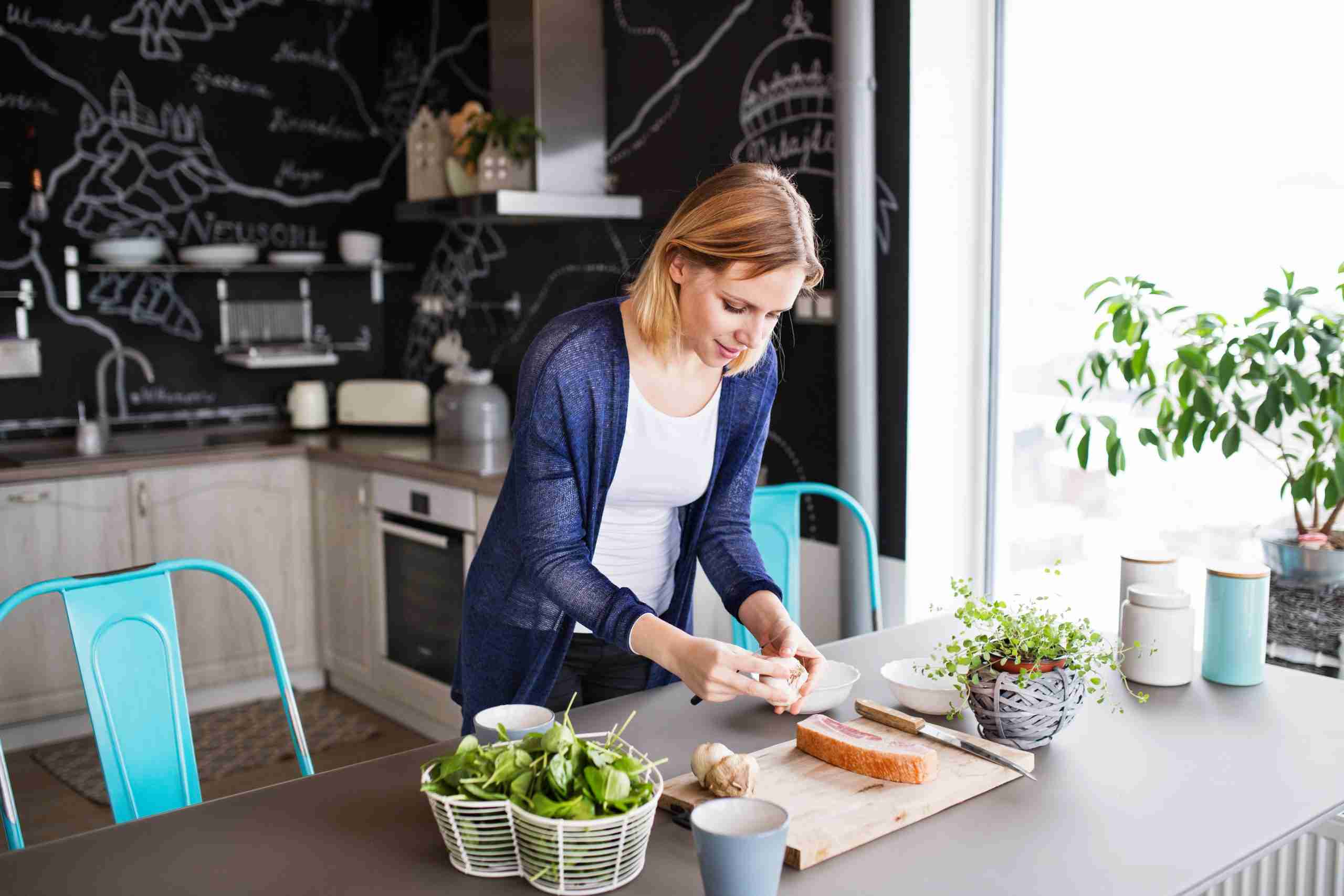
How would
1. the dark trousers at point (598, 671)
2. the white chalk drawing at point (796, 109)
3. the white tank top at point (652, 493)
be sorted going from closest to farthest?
the white tank top at point (652, 493) → the dark trousers at point (598, 671) → the white chalk drawing at point (796, 109)

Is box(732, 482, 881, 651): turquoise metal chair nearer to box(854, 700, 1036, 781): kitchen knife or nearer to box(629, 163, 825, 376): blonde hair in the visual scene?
box(629, 163, 825, 376): blonde hair

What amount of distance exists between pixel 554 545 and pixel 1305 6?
1.83 metres

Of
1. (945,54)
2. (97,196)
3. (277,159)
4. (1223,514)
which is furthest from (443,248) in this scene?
(1223,514)

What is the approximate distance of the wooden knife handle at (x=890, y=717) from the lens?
1.48 metres

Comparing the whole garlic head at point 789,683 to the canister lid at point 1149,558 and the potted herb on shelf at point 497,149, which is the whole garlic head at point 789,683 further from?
the potted herb on shelf at point 497,149

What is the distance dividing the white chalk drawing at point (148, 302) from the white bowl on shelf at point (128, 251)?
12 centimetres

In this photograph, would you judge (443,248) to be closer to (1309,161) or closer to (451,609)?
(451,609)

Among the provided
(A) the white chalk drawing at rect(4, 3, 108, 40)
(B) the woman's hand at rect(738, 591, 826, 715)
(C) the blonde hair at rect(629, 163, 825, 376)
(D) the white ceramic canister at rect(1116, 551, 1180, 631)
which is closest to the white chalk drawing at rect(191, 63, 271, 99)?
(A) the white chalk drawing at rect(4, 3, 108, 40)

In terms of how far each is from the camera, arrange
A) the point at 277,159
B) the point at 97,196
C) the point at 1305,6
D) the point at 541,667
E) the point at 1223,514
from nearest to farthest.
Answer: the point at 541,667, the point at 1305,6, the point at 1223,514, the point at 97,196, the point at 277,159

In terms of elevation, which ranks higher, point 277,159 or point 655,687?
point 277,159

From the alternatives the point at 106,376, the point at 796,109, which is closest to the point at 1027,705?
the point at 796,109

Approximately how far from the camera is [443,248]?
4.59 m

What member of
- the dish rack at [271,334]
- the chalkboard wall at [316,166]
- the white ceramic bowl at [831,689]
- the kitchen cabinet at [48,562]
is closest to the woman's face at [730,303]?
the white ceramic bowl at [831,689]

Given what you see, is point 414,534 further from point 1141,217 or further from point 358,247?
point 1141,217
